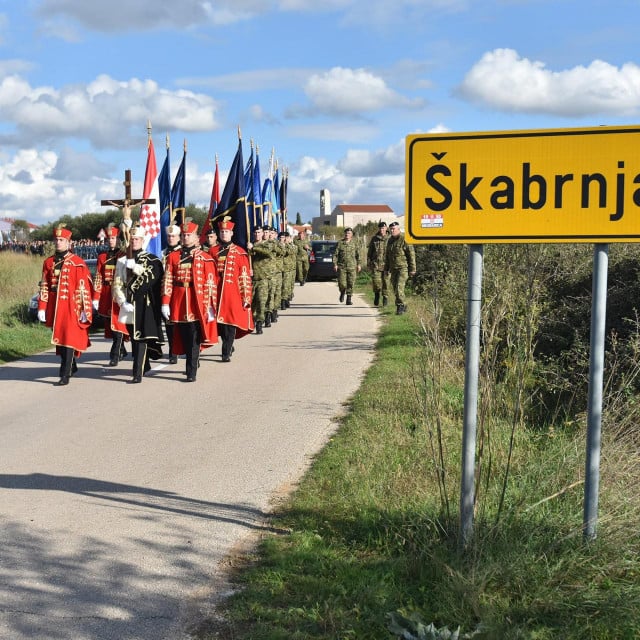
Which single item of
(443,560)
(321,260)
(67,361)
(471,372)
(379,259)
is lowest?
(443,560)

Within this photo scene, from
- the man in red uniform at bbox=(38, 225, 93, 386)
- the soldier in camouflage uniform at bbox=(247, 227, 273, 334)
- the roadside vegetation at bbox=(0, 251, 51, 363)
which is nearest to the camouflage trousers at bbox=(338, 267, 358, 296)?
the soldier in camouflage uniform at bbox=(247, 227, 273, 334)

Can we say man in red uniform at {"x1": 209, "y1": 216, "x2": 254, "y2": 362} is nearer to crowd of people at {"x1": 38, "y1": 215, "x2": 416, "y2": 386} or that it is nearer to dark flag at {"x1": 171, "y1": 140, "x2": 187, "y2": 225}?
crowd of people at {"x1": 38, "y1": 215, "x2": 416, "y2": 386}

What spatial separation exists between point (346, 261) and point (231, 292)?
31.6 ft

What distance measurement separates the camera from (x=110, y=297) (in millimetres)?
13578

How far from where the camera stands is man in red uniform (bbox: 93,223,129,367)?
12.9 meters

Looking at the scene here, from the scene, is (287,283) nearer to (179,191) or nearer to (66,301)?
(179,191)

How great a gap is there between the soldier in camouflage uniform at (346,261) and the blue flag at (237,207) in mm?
5488

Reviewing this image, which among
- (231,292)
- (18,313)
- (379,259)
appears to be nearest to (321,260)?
(379,259)

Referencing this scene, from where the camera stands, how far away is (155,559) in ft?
16.6

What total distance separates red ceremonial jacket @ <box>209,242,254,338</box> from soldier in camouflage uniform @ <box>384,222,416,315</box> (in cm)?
598

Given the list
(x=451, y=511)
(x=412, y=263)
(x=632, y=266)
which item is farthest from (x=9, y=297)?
(x=451, y=511)

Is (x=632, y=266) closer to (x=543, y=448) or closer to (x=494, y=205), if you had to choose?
(x=543, y=448)

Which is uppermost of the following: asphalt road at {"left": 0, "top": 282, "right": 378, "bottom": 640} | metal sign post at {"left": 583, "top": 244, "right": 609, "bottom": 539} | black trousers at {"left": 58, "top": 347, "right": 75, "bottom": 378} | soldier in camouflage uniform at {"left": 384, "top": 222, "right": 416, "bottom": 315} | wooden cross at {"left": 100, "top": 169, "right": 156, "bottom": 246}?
wooden cross at {"left": 100, "top": 169, "right": 156, "bottom": 246}

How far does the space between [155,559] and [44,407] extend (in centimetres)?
538
